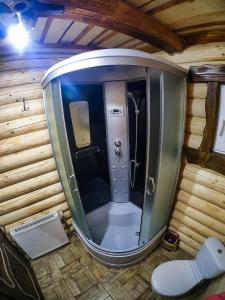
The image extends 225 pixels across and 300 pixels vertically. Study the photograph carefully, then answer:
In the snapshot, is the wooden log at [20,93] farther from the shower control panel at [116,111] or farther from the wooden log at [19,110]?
the shower control panel at [116,111]

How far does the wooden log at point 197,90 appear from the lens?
193 cm

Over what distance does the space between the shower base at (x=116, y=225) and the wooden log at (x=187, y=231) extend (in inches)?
21.5

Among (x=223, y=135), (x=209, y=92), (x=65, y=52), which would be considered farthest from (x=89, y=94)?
(x=223, y=135)

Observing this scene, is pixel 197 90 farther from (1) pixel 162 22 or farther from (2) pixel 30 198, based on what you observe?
(2) pixel 30 198

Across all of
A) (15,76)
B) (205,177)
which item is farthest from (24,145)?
(205,177)

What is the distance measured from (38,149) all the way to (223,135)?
2243mm

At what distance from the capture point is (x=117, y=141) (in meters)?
2.86

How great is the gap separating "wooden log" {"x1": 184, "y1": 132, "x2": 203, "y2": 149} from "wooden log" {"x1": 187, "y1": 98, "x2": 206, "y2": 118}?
24 cm

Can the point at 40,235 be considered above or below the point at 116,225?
above

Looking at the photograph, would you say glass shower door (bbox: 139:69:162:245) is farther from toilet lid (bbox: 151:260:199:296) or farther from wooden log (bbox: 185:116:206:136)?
wooden log (bbox: 185:116:206:136)

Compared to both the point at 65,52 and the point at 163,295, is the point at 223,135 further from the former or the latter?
the point at 65,52

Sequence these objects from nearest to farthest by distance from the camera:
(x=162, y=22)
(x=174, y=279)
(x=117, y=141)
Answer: (x=162, y=22), (x=174, y=279), (x=117, y=141)

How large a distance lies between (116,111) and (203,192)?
5.23ft

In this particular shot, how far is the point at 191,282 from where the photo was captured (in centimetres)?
187
